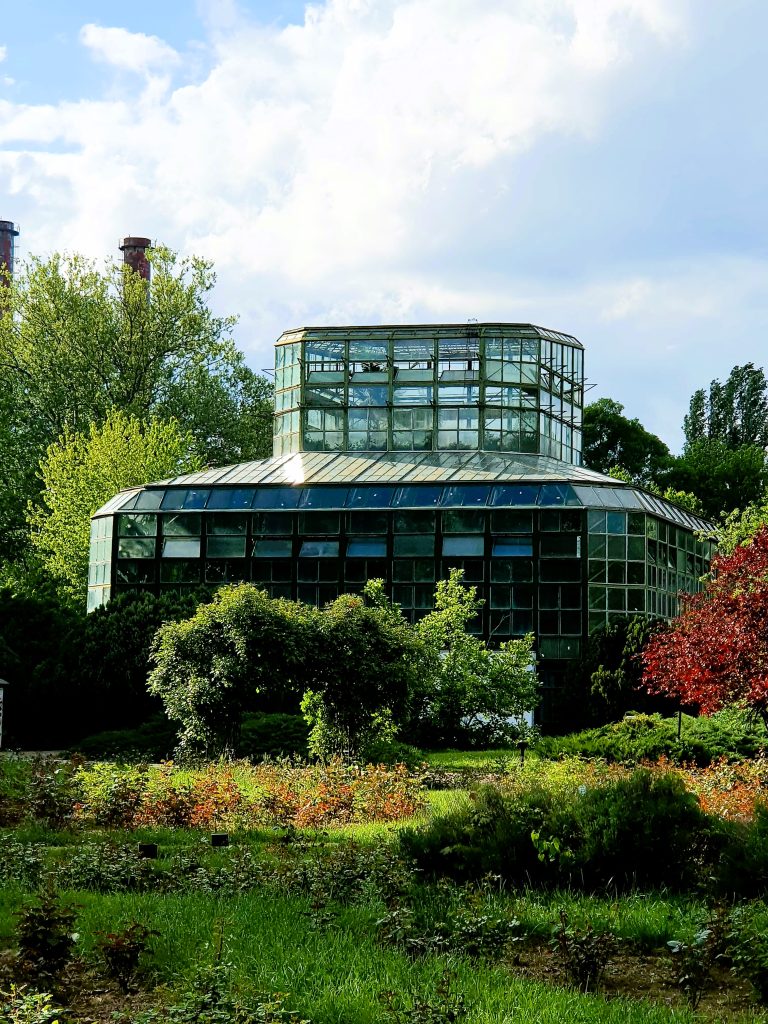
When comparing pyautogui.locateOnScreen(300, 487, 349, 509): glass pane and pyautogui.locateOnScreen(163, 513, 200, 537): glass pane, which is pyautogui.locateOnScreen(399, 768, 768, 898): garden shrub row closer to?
pyautogui.locateOnScreen(300, 487, 349, 509): glass pane

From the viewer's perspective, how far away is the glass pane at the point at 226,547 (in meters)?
39.4

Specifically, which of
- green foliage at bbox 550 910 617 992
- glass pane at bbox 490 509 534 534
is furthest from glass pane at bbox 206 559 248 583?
green foliage at bbox 550 910 617 992

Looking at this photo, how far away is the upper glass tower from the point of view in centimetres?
4397

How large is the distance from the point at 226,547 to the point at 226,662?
16253mm

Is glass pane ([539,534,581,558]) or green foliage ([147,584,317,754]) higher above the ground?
glass pane ([539,534,581,558])

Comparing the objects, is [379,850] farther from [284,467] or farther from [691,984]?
[284,467]

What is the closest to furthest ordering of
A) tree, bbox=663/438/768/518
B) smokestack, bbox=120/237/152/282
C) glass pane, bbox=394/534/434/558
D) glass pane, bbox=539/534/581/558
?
→ glass pane, bbox=539/534/581/558, glass pane, bbox=394/534/434/558, tree, bbox=663/438/768/518, smokestack, bbox=120/237/152/282

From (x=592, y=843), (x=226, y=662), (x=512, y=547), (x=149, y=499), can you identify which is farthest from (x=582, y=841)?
(x=149, y=499)

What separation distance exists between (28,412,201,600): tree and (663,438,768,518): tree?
996 inches

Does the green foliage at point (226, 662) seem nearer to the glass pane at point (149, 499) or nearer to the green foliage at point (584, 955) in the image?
the green foliage at point (584, 955)

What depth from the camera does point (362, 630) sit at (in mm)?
24953

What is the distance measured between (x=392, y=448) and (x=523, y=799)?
32.7m

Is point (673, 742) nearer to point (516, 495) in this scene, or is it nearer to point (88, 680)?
point (88, 680)

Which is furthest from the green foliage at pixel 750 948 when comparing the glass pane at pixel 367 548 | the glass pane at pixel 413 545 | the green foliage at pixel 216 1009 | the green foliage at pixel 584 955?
the glass pane at pixel 367 548
